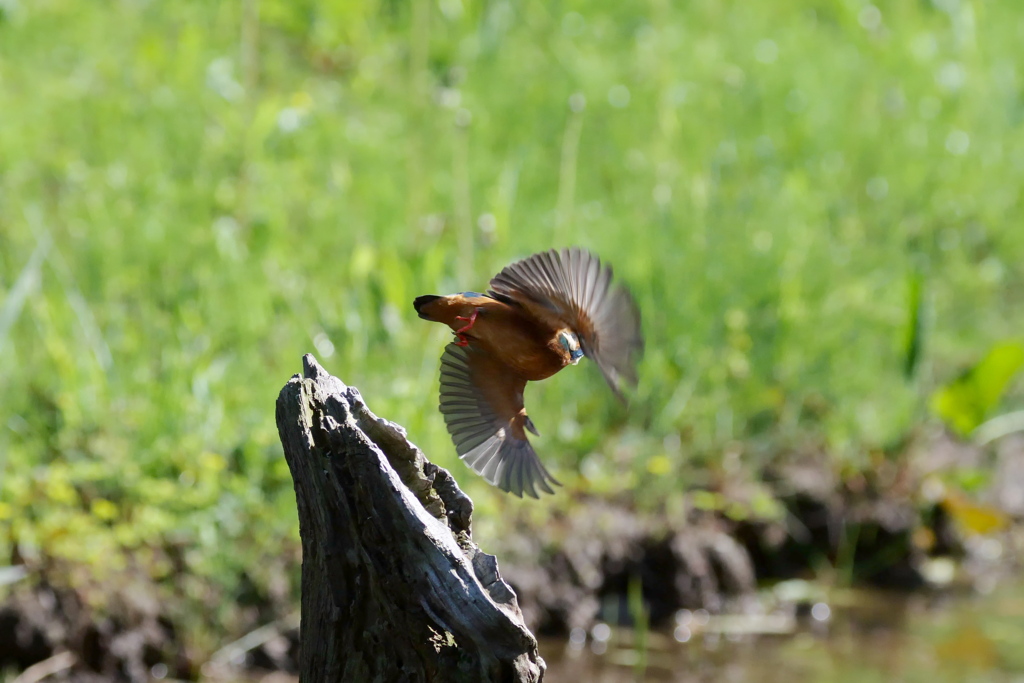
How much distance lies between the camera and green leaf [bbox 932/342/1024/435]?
4.80 m

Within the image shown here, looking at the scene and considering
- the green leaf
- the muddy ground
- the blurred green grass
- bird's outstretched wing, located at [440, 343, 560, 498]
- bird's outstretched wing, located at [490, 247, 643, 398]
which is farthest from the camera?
the green leaf

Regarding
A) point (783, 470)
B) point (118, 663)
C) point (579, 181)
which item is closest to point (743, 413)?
point (783, 470)

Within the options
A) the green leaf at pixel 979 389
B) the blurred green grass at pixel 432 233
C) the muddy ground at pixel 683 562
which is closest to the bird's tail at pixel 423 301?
the blurred green grass at pixel 432 233

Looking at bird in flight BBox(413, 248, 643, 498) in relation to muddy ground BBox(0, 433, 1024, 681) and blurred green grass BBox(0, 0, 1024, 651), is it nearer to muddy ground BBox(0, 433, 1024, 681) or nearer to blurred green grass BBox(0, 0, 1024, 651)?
blurred green grass BBox(0, 0, 1024, 651)

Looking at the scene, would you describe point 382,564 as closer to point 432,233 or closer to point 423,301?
point 423,301

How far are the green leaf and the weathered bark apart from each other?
11.1 ft

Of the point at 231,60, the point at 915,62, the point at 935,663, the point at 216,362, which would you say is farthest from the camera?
the point at 915,62

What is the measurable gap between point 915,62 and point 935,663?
3947mm

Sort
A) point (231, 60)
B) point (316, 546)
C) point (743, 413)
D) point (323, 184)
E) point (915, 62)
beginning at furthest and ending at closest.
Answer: point (915, 62) < point (231, 60) < point (323, 184) < point (743, 413) < point (316, 546)

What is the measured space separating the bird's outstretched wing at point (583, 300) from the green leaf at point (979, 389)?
3355mm

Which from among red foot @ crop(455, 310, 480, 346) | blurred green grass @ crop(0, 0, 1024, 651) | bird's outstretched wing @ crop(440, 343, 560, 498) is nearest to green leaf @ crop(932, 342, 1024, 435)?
blurred green grass @ crop(0, 0, 1024, 651)

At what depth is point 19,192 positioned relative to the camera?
4617 mm

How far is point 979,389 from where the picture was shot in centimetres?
485

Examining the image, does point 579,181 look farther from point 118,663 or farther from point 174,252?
point 118,663
